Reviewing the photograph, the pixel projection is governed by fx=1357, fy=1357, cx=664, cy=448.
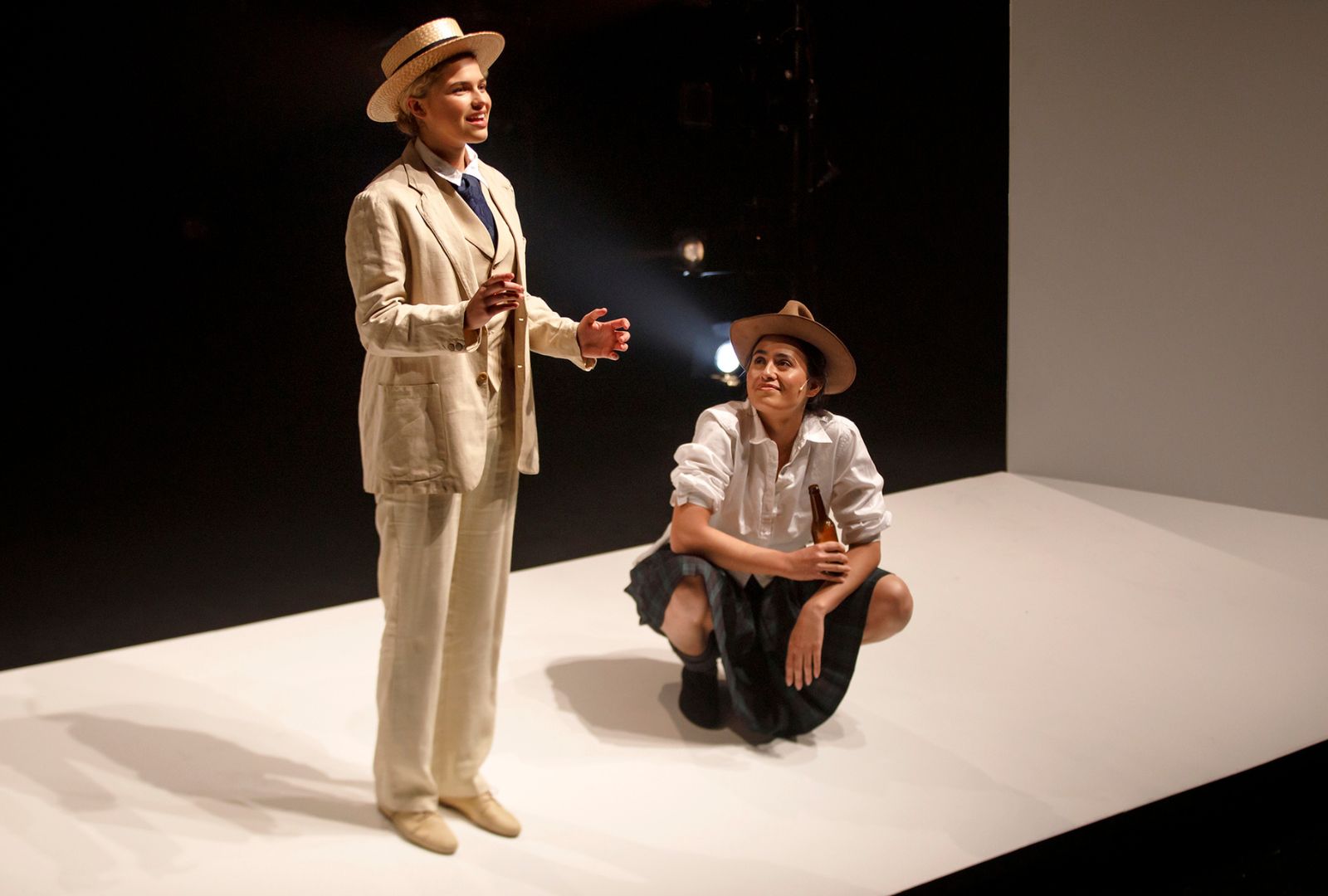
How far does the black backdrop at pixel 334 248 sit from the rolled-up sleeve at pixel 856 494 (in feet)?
3.79

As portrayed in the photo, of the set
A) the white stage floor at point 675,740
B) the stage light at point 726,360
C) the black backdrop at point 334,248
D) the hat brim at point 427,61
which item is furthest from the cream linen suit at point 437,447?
the stage light at point 726,360

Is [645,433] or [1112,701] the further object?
[645,433]

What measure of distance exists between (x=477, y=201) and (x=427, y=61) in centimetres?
29

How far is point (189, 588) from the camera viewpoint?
397cm

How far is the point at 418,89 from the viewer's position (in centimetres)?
258

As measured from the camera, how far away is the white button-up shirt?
10.4 ft

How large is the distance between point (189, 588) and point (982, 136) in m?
3.16

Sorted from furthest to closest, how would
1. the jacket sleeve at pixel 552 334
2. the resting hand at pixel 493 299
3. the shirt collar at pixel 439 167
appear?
the jacket sleeve at pixel 552 334 → the shirt collar at pixel 439 167 → the resting hand at pixel 493 299

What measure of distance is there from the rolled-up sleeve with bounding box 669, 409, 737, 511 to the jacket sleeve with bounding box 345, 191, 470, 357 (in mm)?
836

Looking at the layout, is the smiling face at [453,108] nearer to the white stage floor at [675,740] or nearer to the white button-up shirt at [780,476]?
the white button-up shirt at [780,476]

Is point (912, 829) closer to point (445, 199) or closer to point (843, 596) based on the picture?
point (843, 596)

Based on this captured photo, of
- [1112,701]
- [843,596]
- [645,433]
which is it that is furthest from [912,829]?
[645,433]

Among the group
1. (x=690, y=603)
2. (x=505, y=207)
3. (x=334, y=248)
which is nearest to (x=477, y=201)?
(x=505, y=207)

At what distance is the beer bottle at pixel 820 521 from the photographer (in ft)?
10.3
